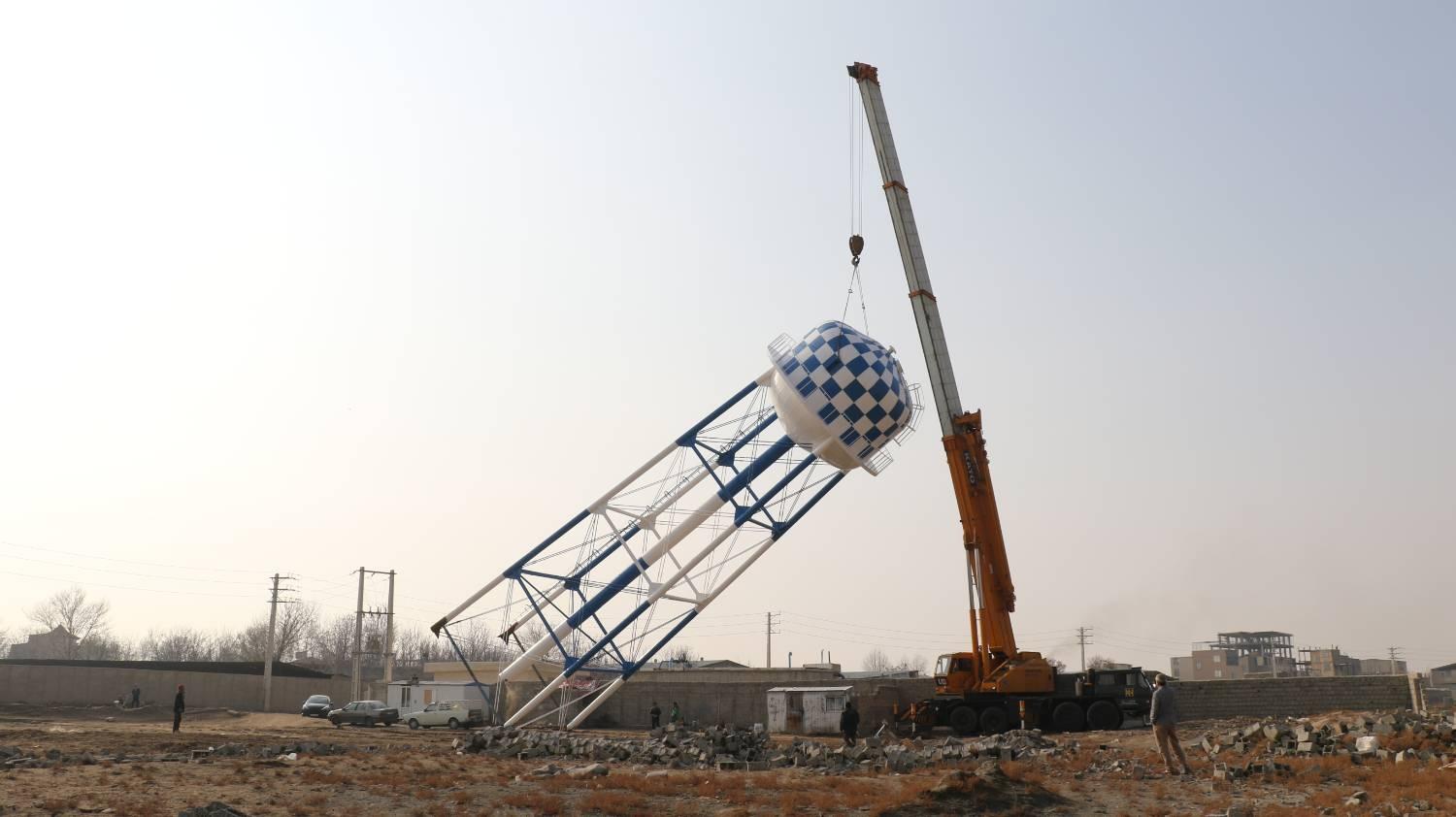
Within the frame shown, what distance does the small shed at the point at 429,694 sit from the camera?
44.2 meters

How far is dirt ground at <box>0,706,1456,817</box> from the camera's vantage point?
51.5ft

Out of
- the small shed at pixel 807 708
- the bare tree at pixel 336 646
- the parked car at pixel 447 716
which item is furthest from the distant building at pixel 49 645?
the small shed at pixel 807 708

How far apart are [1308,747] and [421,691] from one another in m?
34.9

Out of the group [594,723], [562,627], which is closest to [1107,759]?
[562,627]

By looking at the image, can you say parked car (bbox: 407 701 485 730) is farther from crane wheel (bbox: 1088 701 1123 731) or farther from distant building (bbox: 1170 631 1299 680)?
distant building (bbox: 1170 631 1299 680)

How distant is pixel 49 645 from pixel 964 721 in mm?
124095

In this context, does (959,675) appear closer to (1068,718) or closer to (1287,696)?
(1068,718)

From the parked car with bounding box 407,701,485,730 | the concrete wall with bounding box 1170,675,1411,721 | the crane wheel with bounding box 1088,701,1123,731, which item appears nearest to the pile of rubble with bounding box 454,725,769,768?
the crane wheel with bounding box 1088,701,1123,731

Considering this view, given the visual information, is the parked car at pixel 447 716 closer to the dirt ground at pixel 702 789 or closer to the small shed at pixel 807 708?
the small shed at pixel 807 708

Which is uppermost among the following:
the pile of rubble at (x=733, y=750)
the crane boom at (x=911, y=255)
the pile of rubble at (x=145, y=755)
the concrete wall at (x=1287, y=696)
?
the crane boom at (x=911, y=255)

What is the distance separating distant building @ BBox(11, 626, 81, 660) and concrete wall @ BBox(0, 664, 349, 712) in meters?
68.1

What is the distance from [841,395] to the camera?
1241 inches

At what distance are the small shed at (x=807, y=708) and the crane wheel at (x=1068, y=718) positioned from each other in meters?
6.52

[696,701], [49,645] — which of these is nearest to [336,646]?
[49,645]
